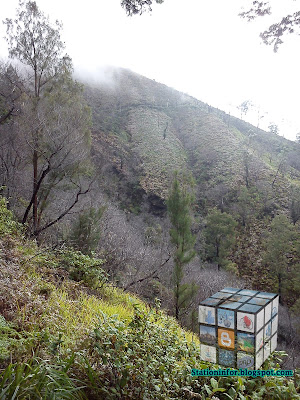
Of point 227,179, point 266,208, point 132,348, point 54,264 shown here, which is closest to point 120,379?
point 132,348

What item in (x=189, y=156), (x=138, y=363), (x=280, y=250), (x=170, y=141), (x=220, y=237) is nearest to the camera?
(x=138, y=363)

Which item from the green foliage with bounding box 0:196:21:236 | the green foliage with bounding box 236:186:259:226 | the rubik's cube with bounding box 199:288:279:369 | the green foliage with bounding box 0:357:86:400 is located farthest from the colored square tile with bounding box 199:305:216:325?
the green foliage with bounding box 236:186:259:226

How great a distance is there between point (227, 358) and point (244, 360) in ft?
0.18

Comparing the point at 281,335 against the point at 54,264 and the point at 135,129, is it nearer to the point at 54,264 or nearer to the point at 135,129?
the point at 54,264

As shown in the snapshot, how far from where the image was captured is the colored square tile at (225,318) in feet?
3.13

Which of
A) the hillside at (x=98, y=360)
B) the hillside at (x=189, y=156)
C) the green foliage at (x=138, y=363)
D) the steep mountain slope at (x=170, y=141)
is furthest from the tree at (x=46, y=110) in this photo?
the steep mountain slope at (x=170, y=141)

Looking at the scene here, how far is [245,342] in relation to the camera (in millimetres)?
957

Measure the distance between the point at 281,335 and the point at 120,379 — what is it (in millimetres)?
10385

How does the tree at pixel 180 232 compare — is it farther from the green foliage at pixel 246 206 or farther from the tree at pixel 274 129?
the tree at pixel 274 129

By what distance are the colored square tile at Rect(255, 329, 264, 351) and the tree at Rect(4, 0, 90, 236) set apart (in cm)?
534

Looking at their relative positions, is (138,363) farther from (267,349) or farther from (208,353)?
(267,349)

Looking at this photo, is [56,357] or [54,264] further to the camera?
[54,264]

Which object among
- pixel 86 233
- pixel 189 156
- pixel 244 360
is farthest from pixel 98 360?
pixel 189 156

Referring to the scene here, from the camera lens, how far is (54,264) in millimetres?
3795
